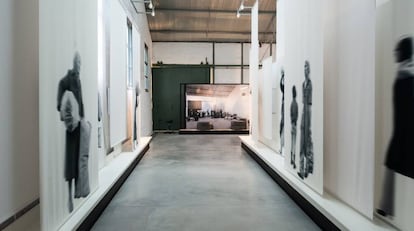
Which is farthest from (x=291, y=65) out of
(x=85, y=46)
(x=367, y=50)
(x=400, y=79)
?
(x=85, y=46)

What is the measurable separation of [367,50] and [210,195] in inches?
109

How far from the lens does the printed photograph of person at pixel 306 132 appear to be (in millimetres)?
3861

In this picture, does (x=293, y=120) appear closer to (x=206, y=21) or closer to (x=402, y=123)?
(x=402, y=123)

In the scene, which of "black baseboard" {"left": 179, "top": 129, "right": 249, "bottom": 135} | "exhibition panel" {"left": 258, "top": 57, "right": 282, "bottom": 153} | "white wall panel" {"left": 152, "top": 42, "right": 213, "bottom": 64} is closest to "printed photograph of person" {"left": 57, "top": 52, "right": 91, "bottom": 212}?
"exhibition panel" {"left": 258, "top": 57, "right": 282, "bottom": 153}

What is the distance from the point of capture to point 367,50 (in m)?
2.88

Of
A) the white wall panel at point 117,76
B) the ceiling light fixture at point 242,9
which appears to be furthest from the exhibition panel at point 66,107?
the ceiling light fixture at point 242,9

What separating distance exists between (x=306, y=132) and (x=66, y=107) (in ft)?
9.10

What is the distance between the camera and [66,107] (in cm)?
295

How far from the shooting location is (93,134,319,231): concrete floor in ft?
11.2

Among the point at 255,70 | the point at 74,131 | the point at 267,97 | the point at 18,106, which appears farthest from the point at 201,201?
the point at 255,70

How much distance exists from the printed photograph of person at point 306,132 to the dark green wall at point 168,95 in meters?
10.4

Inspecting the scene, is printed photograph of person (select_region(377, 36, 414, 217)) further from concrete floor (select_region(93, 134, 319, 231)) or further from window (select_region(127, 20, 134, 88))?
window (select_region(127, 20, 134, 88))

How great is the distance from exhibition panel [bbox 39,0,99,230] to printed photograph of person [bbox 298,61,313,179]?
2.61 meters

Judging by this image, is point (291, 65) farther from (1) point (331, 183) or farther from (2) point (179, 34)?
(2) point (179, 34)
